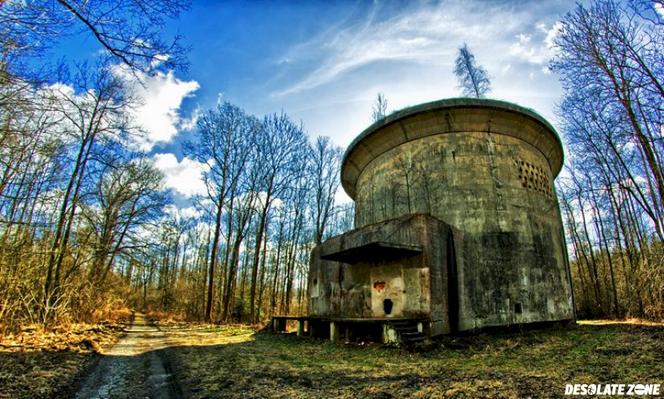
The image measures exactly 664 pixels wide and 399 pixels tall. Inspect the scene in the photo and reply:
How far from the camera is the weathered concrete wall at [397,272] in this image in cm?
939

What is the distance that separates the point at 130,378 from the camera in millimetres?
5797

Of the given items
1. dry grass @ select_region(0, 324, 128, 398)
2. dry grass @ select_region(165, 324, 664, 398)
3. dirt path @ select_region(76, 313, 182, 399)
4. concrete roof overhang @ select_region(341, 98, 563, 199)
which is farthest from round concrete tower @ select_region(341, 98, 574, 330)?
dry grass @ select_region(0, 324, 128, 398)

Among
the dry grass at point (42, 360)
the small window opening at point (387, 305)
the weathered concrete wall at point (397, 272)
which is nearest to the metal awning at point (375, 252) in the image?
the weathered concrete wall at point (397, 272)

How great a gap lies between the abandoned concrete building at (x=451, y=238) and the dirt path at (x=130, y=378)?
16.3ft

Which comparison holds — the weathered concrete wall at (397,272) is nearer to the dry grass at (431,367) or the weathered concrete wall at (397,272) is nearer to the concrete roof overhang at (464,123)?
the dry grass at (431,367)

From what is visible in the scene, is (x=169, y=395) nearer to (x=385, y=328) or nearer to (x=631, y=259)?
(x=385, y=328)

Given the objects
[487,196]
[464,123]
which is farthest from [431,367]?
[464,123]

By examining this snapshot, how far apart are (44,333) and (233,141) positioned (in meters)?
14.5

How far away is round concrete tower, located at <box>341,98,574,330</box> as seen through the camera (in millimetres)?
10711

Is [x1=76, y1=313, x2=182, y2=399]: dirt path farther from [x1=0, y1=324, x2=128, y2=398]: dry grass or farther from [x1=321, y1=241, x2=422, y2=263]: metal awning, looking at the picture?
[x1=321, y1=241, x2=422, y2=263]: metal awning

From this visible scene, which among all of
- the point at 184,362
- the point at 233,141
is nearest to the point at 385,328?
the point at 184,362

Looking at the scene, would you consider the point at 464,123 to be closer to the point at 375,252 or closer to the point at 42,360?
the point at 375,252

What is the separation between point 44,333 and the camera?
9.44m

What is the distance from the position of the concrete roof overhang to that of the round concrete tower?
1.4 inches
